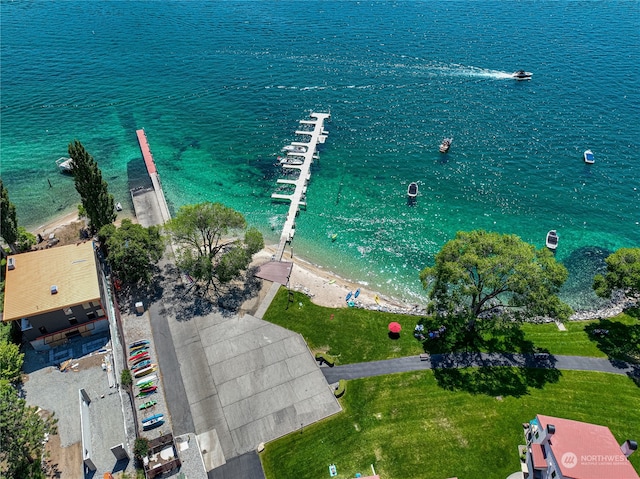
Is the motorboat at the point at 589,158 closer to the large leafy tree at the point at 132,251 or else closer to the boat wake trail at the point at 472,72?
the boat wake trail at the point at 472,72

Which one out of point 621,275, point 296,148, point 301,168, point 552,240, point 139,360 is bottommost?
point 139,360

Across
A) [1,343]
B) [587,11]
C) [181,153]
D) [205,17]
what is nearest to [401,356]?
[1,343]

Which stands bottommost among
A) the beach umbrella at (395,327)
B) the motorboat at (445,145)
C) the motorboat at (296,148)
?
the beach umbrella at (395,327)

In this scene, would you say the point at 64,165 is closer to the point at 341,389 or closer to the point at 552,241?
the point at 341,389

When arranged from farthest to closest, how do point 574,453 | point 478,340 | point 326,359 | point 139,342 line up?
point 478,340 < point 139,342 < point 326,359 < point 574,453

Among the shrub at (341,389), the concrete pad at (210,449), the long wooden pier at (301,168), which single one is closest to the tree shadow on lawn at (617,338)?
the shrub at (341,389)

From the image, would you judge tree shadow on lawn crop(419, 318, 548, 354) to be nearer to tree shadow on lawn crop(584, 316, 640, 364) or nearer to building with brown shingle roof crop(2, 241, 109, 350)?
tree shadow on lawn crop(584, 316, 640, 364)

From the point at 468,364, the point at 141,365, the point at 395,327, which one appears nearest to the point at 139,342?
the point at 141,365

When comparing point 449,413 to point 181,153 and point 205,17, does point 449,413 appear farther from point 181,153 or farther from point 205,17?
point 205,17
